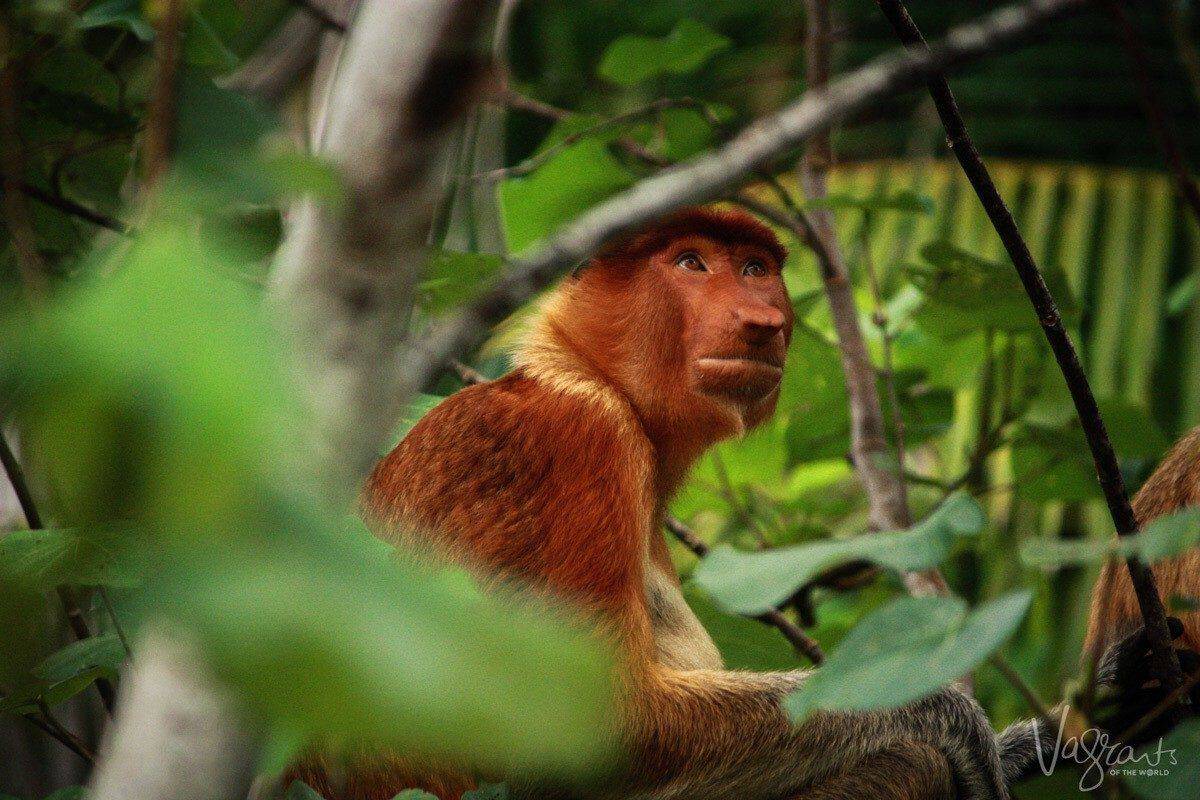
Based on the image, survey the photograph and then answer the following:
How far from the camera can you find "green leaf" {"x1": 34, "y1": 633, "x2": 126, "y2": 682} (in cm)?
191

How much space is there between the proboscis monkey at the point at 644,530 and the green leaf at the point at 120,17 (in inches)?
41.9

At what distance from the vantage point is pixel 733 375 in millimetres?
3002

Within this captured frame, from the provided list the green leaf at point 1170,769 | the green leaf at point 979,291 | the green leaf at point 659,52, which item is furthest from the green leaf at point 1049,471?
the green leaf at point 1170,769

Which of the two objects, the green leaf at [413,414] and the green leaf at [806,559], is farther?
the green leaf at [413,414]

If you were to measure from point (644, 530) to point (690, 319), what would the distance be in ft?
2.01

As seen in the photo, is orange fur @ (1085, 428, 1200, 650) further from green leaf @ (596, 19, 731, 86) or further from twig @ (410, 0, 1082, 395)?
twig @ (410, 0, 1082, 395)

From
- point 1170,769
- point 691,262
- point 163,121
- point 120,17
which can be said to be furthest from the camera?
point 691,262

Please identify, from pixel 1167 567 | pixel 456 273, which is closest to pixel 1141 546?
pixel 1167 567

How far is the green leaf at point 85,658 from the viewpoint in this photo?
1.91 meters

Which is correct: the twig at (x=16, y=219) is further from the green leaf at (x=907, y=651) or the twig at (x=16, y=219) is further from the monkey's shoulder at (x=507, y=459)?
the monkey's shoulder at (x=507, y=459)

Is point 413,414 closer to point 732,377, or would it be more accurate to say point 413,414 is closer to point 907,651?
point 732,377

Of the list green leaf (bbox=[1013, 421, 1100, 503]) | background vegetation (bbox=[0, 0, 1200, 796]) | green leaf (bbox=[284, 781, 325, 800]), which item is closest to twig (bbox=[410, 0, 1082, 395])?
background vegetation (bbox=[0, 0, 1200, 796])

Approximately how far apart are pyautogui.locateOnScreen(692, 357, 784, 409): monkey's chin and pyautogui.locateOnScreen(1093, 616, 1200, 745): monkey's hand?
1037 mm

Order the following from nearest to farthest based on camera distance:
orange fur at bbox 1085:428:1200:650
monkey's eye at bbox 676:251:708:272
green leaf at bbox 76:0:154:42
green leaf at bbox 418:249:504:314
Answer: green leaf at bbox 76:0:154:42, orange fur at bbox 1085:428:1200:650, green leaf at bbox 418:249:504:314, monkey's eye at bbox 676:251:708:272
